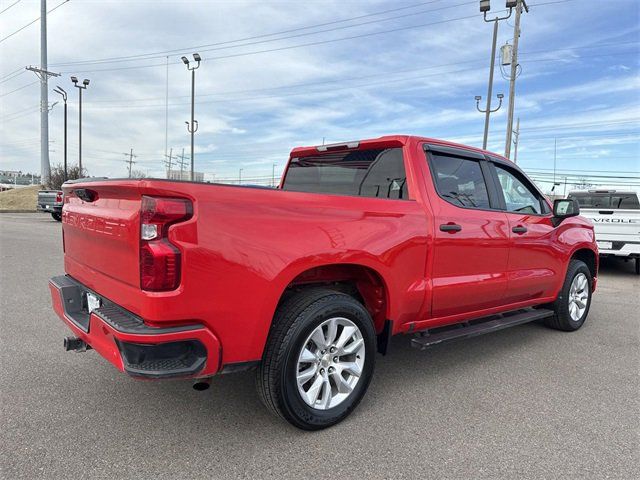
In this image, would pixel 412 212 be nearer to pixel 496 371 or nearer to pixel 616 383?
pixel 496 371

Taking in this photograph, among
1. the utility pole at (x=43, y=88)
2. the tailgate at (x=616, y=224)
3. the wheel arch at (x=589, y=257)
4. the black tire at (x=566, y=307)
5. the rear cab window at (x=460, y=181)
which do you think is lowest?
the black tire at (x=566, y=307)

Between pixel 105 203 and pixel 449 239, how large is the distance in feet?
7.95

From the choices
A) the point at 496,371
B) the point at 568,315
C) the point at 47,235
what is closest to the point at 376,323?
the point at 496,371

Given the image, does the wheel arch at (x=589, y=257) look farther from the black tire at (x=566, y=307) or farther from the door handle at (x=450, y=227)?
the door handle at (x=450, y=227)

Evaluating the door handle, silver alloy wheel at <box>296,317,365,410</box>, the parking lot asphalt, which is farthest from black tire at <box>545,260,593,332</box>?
silver alloy wheel at <box>296,317,365,410</box>

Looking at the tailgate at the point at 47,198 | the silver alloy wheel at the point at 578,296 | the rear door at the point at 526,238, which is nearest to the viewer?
the rear door at the point at 526,238

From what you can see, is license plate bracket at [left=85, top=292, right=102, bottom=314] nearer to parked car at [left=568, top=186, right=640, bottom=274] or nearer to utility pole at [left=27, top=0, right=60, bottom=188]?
parked car at [left=568, top=186, right=640, bottom=274]

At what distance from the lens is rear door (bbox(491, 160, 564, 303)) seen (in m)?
4.23

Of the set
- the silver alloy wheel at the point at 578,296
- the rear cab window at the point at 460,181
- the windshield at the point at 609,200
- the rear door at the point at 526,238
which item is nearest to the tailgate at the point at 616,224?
the windshield at the point at 609,200

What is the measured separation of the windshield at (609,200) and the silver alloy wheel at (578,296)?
214 inches

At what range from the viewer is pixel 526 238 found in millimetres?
4324

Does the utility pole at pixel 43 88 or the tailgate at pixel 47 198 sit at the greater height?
the utility pole at pixel 43 88

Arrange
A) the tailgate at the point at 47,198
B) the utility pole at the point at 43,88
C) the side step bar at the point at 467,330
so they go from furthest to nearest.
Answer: the utility pole at the point at 43,88 → the tailgate at the point at 47,198 → the side step bar at the point at 467,330

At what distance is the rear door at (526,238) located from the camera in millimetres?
4230
